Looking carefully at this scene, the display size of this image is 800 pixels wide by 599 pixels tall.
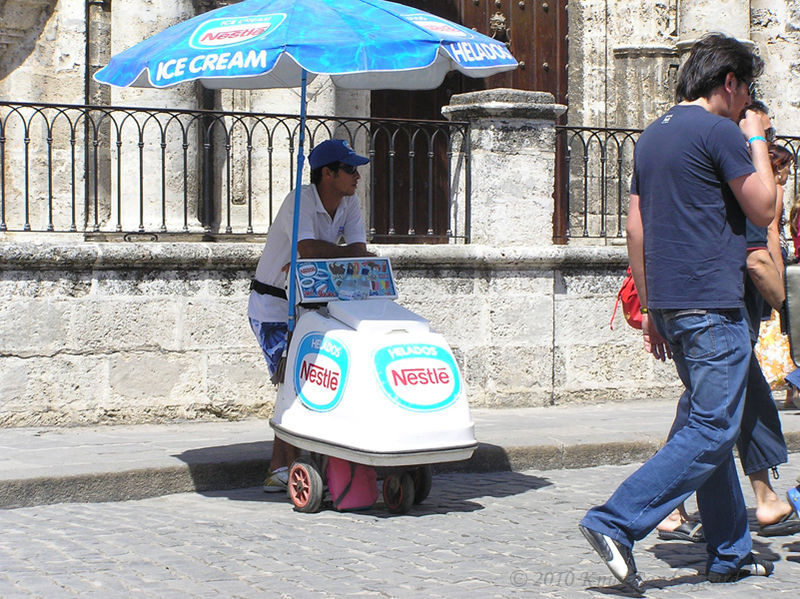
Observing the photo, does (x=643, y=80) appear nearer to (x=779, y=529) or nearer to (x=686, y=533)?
(x=779, y=529)

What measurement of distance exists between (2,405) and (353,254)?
9.29ft

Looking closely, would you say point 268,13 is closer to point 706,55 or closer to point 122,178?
point 706,55

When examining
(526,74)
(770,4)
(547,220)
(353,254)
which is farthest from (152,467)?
(770,4)

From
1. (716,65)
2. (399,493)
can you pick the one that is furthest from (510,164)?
(716,65)

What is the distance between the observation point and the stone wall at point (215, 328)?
820 centimetres

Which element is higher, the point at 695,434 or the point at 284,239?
the point at 284,239

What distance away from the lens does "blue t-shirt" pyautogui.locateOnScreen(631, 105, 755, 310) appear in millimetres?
4570

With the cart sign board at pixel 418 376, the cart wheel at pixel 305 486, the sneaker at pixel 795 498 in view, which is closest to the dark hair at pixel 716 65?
the sneaker at pixel 795 498

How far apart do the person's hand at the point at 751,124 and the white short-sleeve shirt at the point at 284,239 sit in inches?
84.6

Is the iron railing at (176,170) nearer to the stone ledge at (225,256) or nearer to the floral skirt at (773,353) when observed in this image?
the stone ledge at (225,256)

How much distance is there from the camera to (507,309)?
9414 mm

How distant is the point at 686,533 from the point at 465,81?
7555 millimetres

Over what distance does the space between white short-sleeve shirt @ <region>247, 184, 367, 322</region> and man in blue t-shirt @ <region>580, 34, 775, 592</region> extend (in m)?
2.15

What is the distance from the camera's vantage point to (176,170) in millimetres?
9555
